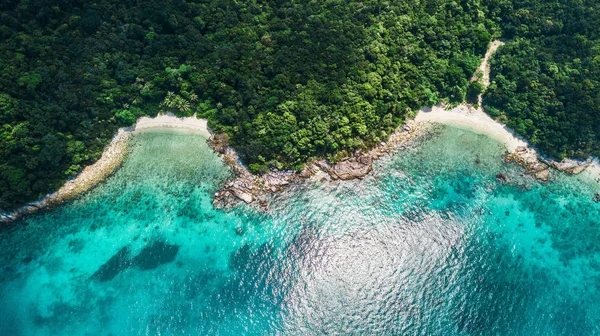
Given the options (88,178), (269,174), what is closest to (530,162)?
(269,174)

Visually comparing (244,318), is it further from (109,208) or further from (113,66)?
(113,66)

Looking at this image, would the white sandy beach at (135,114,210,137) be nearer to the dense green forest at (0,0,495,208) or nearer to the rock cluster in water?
the dense green forest at (0,0,495,208)

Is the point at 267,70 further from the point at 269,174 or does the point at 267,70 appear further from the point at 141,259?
the point at 141,259

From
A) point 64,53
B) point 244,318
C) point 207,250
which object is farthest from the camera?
point 64,53

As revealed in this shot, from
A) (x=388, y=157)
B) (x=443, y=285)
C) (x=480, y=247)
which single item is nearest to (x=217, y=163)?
(x=388, y=157)

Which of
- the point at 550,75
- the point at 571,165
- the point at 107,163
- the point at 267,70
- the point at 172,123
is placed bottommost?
the point at 571,165

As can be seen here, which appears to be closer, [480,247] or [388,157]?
[480,247]

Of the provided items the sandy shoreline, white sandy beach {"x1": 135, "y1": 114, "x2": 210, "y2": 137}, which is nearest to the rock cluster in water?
white sandy beach {"x1": 135, "y1": 114, "x2": 210, "y2": 137}
